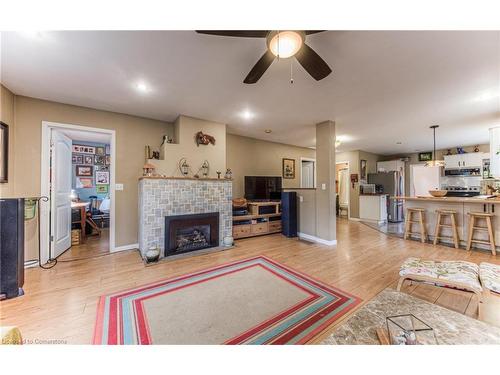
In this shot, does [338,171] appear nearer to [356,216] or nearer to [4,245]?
[356,216]

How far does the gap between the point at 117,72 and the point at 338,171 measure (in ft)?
24.0

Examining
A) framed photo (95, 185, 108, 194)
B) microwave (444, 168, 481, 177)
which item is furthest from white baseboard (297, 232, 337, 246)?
framed photo (95, 185, 108, 194)

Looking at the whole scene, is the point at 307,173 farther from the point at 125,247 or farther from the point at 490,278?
the point at 125,247

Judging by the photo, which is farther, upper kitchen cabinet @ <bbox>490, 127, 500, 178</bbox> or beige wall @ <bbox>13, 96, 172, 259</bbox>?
upper kitchen cabinet @ <bbox>490, 127, 500, 178</bbox>

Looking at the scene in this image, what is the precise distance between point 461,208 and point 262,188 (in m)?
3.91

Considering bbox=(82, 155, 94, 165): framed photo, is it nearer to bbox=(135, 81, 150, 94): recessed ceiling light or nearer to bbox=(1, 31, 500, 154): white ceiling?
bbox=(1, 31, 500, 154): white ceiling

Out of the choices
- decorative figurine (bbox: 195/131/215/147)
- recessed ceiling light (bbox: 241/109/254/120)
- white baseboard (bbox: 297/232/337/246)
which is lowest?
white baseboard (bbox: 297/232/337/246)

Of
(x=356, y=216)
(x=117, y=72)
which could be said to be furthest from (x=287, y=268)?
(x=356, y=216)

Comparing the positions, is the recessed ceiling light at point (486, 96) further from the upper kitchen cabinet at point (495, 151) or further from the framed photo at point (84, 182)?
the framed photo at point (84, 182)

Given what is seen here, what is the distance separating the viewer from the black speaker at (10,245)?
170cm

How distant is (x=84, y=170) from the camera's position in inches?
203

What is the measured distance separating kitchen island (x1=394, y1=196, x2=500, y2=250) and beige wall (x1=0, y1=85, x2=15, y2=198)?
6.90 meters

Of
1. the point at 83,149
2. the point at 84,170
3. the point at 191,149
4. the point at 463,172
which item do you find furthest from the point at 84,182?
the point at 463,172

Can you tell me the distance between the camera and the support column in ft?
12.3
